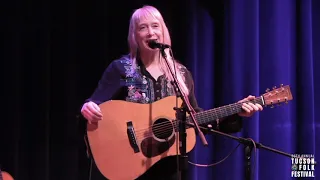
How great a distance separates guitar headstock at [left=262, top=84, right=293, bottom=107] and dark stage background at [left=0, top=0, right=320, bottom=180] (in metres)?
0.73

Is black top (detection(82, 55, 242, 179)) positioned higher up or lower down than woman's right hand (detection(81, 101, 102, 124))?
higher up

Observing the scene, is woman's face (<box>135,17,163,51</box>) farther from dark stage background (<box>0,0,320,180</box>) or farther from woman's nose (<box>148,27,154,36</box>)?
dark stage background (<box>0,0,320,180</box>)

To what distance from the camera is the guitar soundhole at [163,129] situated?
221 centimetres

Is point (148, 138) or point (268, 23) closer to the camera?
point (148, 138)

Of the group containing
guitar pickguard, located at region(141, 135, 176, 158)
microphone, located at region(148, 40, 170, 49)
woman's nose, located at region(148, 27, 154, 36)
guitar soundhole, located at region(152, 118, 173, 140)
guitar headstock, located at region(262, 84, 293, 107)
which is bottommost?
guitar pickguard, located at region(141, 135, 176, 158)

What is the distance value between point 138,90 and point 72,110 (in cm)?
97

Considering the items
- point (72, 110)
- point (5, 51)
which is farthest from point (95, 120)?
point (5, 51)


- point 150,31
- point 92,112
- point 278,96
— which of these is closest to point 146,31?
point 150,31

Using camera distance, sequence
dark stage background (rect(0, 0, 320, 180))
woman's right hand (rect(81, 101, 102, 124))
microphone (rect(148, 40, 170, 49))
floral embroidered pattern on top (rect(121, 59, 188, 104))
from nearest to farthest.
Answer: microphone (rect(148, 40, 170, 49)), woman's right hand (rect(81, 101, 102, 124)), floral embroidered pattern on top (rect(121, 59, 188, 104)), dark stage background (rect(0, 0, 320, 180))

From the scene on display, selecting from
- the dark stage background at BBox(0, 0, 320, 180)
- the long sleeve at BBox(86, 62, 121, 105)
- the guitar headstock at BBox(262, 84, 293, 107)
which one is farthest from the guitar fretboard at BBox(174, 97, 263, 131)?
the dark stage background at BBox(0, 0, 320, 180)

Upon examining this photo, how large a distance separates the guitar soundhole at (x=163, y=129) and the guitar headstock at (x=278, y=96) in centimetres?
53

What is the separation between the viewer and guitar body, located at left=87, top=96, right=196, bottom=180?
2.18 m

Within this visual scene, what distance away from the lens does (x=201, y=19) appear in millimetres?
3307

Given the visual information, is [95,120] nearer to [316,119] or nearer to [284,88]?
[284,88]
